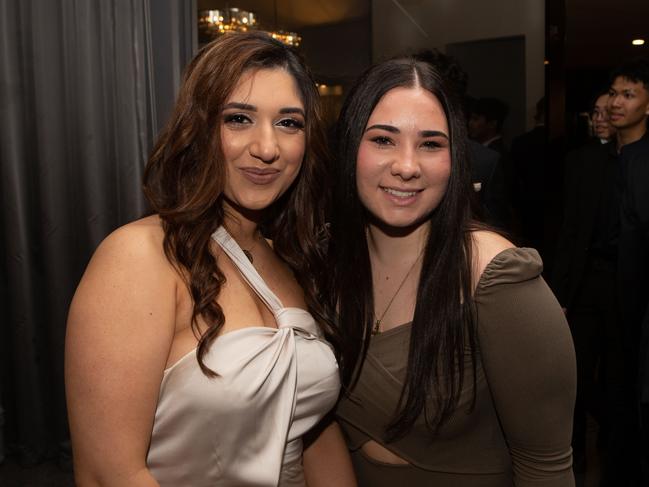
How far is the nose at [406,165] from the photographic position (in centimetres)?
135

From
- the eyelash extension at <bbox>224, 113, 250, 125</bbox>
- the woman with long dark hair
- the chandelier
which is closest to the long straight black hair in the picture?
the woman with long dark hair

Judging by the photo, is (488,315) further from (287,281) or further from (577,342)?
(577,342)

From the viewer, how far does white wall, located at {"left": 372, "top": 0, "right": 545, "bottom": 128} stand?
10.7ft

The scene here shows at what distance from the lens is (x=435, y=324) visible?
134cm

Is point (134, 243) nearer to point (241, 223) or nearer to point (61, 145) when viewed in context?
point (241, 223)

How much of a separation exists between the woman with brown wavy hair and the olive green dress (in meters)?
0.10

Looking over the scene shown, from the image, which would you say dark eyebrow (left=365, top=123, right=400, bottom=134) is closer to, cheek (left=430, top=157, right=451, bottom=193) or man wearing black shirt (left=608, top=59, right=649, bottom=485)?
cheek (left=430, top=157, right=451, bottom=193)

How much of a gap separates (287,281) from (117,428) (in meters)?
0.55

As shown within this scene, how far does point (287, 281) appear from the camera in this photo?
1.57 meters

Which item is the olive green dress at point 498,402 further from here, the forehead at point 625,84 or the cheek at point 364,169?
the forehead at point 625,84

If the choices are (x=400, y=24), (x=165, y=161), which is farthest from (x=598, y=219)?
(x=165, y=161)

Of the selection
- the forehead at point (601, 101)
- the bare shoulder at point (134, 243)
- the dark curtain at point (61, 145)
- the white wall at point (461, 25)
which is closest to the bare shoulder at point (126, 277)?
the bare shoulder at point (134, 243)

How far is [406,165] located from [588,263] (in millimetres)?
2129

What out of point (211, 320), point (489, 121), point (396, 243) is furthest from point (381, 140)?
point (489, 121)
